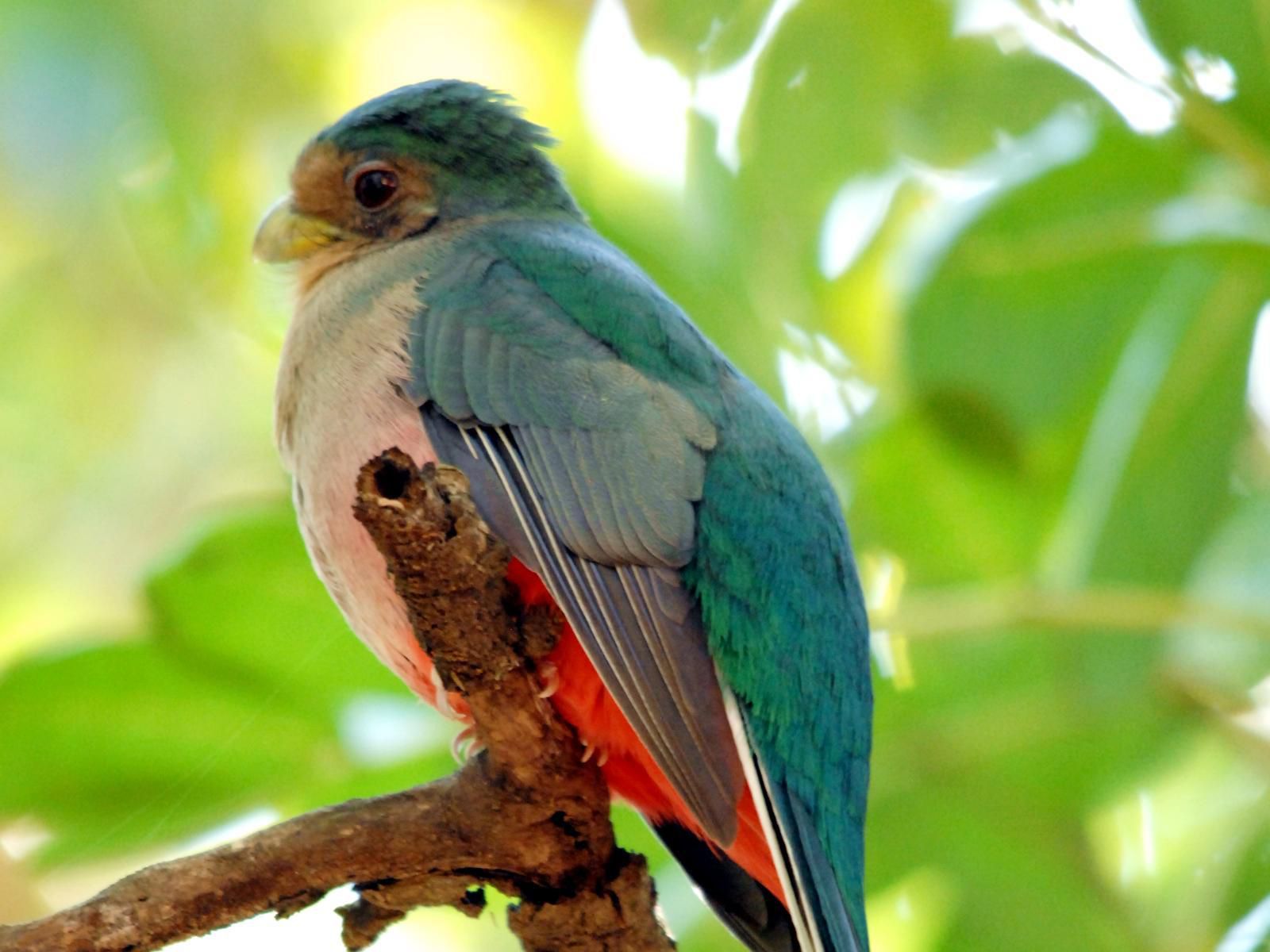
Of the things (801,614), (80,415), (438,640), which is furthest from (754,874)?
(80,415)

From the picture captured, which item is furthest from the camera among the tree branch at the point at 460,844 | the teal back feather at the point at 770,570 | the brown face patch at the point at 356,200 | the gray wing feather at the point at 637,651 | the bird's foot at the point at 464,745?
the brown face patch at the point at 356,200

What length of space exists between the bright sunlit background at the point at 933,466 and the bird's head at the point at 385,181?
21cm

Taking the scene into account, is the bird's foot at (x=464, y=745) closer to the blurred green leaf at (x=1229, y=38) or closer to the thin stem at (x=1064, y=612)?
the thin stem at (x=1064, y=612)

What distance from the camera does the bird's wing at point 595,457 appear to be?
8.98 ft

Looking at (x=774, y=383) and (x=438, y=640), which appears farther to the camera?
(x=774, y=383)

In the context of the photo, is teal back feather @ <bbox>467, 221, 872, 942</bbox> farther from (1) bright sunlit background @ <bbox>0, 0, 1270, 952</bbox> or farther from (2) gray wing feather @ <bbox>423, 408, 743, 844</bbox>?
(1) bright sunlit background @ <bbox>0, 0, 1270, 952</bbox>

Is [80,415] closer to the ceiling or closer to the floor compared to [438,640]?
closer to the ceiling

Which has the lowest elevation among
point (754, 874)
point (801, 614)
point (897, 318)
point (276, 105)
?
point (754, 874)

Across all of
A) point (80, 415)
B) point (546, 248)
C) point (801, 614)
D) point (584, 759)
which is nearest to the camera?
point (584, 759)

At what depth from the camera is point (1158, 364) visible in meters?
3.64

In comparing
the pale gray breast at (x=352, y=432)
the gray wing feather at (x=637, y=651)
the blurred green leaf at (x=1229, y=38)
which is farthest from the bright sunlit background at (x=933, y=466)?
the gray wing feather at (x=637, y=651)

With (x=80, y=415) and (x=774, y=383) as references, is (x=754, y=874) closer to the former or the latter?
(x=774, y=383)

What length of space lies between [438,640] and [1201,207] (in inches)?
79.0

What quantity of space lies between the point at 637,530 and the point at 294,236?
1.37m
